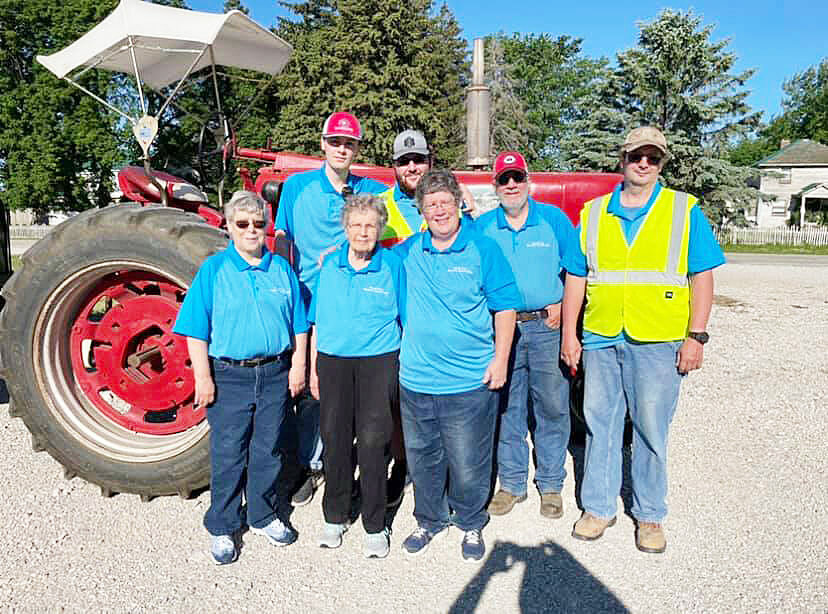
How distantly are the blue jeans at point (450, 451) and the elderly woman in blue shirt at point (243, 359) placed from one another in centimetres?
58

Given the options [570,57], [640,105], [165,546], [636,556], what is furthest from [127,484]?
[570,57]

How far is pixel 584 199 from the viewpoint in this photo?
4.16 m

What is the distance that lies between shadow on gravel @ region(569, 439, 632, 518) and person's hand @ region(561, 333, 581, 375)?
26.8 inches

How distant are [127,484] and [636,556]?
8.25ft

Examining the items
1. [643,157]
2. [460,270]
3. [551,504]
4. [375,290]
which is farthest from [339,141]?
[551,504]

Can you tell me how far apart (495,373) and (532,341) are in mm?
496

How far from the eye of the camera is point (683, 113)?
66.4 feet

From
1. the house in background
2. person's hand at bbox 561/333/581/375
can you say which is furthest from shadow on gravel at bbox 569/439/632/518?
the house in background

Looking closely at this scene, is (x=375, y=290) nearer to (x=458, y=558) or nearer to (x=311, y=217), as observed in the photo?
(x=311, y=217)

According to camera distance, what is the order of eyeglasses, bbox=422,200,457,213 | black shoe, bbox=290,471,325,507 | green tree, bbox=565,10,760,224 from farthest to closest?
green tree, bbox=565,10,760,224
black shoe, bbox=290,471,325,507
eyeglasses, bbox=422,200,457,213

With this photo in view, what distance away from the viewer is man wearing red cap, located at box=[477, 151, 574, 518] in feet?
9.78

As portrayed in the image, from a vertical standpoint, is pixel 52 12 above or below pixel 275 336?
above

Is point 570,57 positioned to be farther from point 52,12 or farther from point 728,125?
point 52,12

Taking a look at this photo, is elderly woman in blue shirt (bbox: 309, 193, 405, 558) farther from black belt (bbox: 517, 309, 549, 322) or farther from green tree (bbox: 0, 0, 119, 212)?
green tree (bbox: 0, 0, 119, 212)
